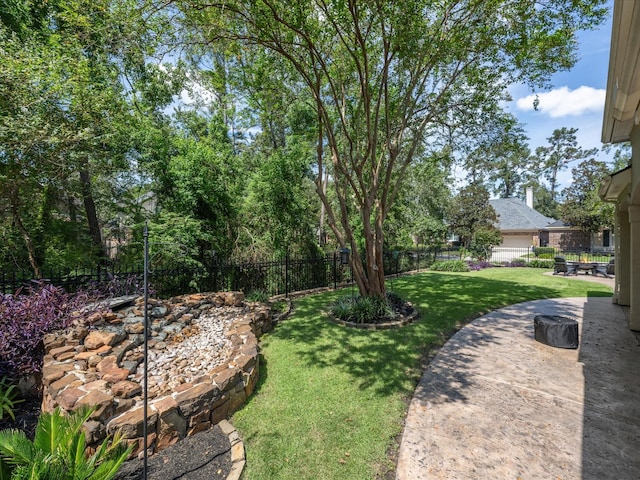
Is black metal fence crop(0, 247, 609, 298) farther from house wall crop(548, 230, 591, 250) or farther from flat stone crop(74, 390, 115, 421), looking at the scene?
house wall crop(548, 230, 591, 250)

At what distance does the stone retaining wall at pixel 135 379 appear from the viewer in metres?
2.85

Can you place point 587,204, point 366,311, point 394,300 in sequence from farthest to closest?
point 587,204
point 394,300
point 366,311

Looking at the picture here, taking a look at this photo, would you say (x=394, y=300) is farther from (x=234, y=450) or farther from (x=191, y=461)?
(x=191, y=461)

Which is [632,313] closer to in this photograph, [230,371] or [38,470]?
[230,371]

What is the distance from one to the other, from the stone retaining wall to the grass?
413mm

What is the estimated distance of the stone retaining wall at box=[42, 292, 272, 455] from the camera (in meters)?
2.85

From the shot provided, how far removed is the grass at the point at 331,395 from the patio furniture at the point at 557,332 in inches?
61.8

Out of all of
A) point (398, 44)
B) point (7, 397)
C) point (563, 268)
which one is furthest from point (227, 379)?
point (563, 268)

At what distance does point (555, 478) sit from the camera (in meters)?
2.45

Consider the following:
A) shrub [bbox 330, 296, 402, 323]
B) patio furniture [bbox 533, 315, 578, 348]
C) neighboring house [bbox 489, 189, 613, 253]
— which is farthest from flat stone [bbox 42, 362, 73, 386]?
neighboring house [bbox 489, 189, 613, 253]

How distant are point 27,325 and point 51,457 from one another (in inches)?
112

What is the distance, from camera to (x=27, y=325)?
3939 mm

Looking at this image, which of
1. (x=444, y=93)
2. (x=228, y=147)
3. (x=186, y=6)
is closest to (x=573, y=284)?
(x=444, y=93)

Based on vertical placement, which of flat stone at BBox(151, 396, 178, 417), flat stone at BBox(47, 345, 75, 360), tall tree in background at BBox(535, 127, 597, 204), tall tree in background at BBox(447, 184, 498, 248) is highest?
tall tree in background at BBox(535, 127, 597, 204)
